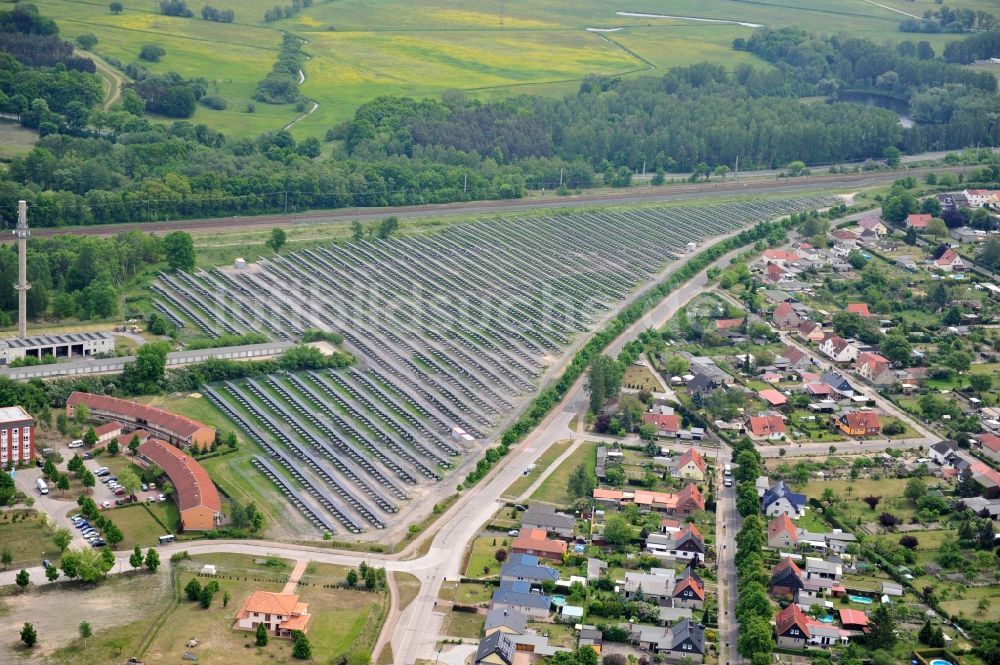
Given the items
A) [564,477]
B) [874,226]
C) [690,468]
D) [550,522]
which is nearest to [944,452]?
[690,468]

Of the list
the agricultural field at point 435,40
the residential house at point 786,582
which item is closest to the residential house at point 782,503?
the residential house at point 786,582

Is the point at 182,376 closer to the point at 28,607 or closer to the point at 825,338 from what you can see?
the point at 28,607

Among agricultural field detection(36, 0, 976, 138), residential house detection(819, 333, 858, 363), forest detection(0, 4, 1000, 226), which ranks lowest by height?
residential house detection(819, 333, 858, 363)

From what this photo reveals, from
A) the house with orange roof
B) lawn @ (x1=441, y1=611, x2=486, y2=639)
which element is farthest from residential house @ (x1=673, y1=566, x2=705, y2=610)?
the house with orange roof

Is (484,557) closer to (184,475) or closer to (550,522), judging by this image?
(550,522)

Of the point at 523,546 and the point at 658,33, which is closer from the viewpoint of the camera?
the point at 523,546

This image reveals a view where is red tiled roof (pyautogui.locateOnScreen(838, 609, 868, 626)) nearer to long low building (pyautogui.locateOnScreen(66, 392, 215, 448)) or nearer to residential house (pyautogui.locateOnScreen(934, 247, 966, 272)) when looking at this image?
long low building (pyautogui.locateOnScreen(66, 392, 215, 448))

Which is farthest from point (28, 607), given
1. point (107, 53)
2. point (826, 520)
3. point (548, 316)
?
point (107, 53)
